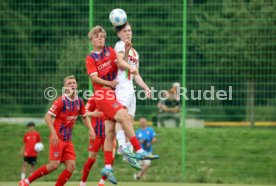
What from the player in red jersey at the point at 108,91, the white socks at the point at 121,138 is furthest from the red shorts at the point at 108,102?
the white socks at the point at 121,138

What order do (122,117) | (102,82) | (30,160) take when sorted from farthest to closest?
(30,160) < (102,82) < (122,117)

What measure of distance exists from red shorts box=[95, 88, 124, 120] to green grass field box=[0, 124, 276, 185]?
5.63m

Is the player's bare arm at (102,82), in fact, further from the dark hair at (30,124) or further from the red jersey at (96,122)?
the dark hair at (30,124)

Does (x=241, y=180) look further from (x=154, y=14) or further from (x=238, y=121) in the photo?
(x=154, y=14)

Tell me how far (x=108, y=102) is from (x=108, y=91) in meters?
0.20

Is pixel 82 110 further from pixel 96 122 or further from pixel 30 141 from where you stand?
pixel 30 141

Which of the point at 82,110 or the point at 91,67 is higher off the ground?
the point at 91,67

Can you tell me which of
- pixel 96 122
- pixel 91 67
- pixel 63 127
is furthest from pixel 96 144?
pixel 91 67

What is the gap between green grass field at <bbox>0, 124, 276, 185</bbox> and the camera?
53.3 feet

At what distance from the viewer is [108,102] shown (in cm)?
1042

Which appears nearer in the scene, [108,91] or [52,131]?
[108,91]

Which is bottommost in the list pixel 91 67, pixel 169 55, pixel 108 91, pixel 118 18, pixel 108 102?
pixel 108 102

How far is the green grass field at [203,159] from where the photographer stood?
16250 millimetres

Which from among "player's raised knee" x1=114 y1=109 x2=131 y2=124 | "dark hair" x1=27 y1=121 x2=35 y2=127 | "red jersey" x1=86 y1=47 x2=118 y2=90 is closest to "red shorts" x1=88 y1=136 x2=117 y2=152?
"red jersey" x1=86 y1=47 x2=118 y2=90
